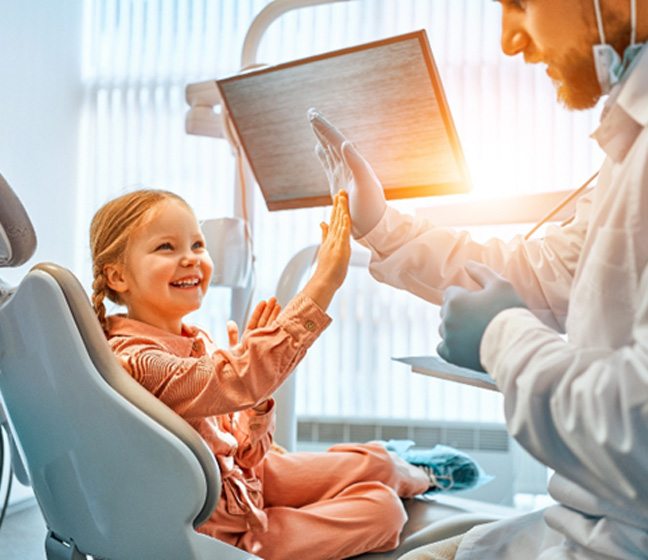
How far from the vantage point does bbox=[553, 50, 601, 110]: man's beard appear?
0.91 metres

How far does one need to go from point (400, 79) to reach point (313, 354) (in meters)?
2.48

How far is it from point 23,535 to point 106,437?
227 centimetres

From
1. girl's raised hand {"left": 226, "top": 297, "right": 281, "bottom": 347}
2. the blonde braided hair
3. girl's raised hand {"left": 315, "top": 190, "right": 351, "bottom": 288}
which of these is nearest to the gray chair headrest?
the blonde braided hair

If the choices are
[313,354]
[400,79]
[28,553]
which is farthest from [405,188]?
[313,354]

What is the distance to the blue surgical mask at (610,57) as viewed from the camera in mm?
848

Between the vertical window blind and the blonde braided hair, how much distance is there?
7.60 feet

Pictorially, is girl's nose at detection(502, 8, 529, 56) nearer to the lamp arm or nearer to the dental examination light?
the dental examination light

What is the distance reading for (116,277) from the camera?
1.58 metres

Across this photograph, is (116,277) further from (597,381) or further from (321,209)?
(321,209)

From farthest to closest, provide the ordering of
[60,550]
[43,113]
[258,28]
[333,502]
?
[43,113] → [258,28] → [333,502] → [60,550]

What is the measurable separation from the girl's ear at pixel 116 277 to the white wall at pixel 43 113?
188cm

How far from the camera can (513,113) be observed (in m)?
3.65

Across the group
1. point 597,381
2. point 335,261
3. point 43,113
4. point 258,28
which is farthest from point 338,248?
point 43,113

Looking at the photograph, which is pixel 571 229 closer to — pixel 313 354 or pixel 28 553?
pixel 28 553
